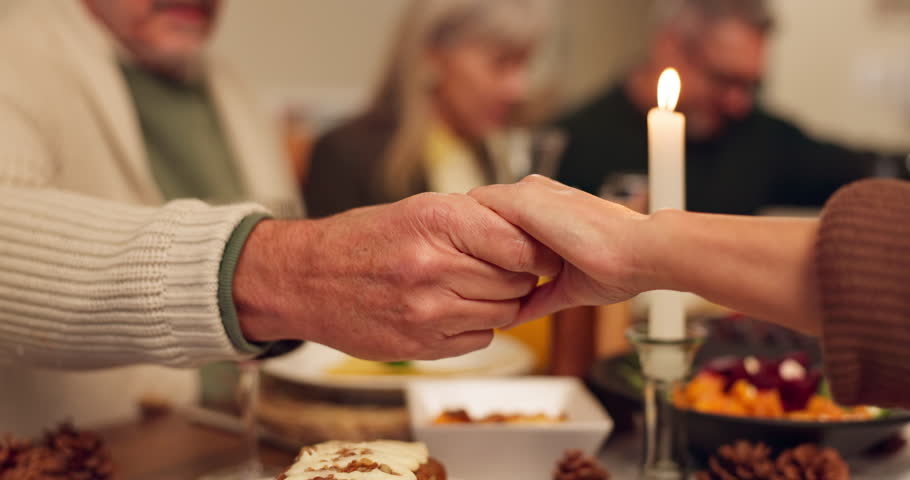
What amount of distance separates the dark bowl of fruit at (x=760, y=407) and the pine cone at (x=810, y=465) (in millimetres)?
24

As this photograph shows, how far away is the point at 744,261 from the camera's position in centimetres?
51

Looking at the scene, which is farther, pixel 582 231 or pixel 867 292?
pixel 582 231

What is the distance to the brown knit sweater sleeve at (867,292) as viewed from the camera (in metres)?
0.44

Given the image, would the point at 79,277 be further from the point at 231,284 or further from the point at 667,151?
the point at 667,151

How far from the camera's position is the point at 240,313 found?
0.65 meters

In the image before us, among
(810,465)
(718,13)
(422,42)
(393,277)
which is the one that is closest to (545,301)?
(393,277)

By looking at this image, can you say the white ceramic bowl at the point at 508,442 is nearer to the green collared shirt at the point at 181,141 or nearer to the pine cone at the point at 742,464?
the pine cone at the point at 742,464

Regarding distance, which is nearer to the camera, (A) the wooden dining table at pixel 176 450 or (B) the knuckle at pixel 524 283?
(B) the knuckle at pixel 524 283

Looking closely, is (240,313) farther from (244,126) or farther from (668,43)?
(668,43)

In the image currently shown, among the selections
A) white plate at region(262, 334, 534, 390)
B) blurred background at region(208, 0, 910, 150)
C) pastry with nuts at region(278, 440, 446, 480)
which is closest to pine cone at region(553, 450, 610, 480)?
pastry with nuts at region(278, 440, 446, 480)

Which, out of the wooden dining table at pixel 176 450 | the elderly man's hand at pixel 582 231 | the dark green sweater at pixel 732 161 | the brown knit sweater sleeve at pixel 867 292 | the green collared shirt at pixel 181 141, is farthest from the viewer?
the dark green sweater at pixel 732 161

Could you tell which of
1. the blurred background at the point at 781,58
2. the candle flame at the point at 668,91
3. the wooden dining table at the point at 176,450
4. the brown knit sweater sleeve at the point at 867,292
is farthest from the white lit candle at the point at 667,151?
the blurred background at the point at 781,58

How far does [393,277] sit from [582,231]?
153mm

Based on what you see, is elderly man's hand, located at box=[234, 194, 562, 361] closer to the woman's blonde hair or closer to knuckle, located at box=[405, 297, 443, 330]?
knuckle, located at box=[405, 297, 443, 330]
